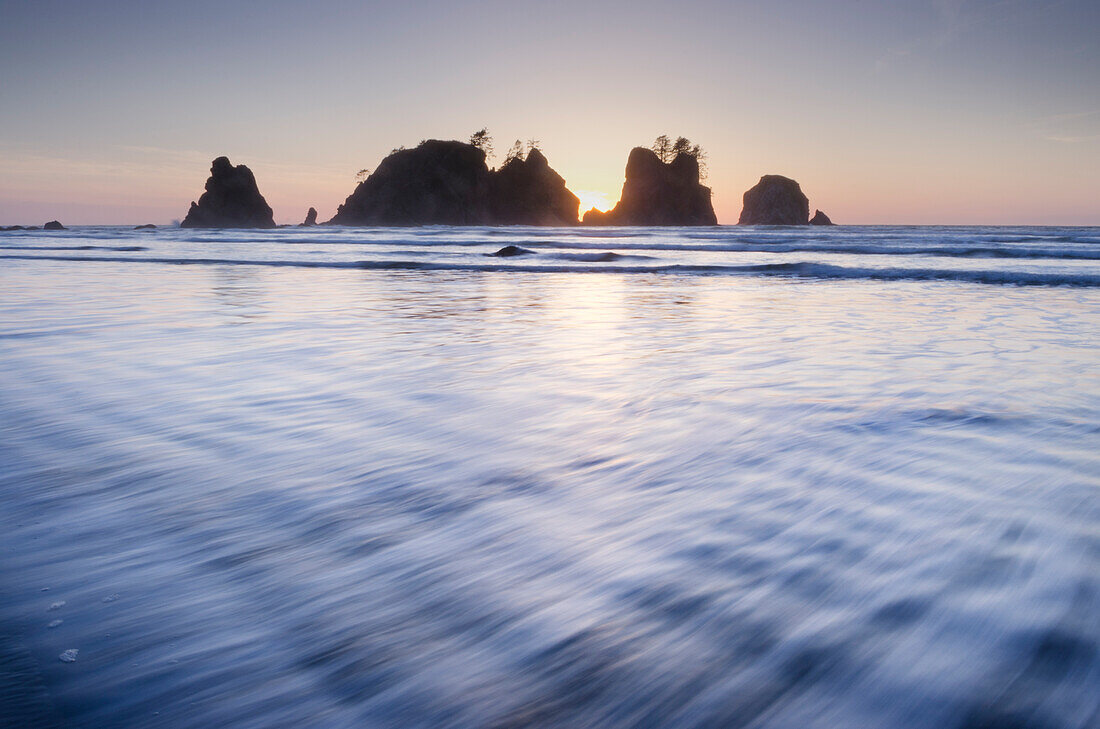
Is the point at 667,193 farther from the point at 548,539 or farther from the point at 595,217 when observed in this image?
the point at 548,539

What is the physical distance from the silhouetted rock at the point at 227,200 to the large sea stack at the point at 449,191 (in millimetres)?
16170

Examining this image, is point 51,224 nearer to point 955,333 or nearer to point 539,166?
point 539,166

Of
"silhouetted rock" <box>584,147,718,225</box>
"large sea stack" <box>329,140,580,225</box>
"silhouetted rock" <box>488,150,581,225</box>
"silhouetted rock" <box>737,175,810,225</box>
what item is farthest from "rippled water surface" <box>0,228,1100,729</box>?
"silhouetted rock" <box>737,175,810,225</box>

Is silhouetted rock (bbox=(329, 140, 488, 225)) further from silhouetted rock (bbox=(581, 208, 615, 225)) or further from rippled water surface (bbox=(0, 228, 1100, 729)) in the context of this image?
rippled water surface (bbox=(0, 228, 1100, 729))

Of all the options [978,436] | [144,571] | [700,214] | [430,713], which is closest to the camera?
[430,713]

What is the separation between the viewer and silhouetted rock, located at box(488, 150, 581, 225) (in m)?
115

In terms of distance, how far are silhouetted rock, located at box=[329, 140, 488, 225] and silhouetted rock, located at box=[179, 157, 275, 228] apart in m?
16.2

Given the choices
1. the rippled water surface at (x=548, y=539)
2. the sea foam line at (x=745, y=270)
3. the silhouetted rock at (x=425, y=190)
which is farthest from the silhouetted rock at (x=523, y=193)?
the rippled water surface at (x=548, y=539)

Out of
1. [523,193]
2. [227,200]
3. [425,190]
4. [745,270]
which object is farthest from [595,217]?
[745,270]

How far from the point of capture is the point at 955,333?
4918mm

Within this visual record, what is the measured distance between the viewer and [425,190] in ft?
355

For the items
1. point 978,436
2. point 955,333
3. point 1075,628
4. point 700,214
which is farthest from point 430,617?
point 700,214

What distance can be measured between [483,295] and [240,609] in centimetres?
677

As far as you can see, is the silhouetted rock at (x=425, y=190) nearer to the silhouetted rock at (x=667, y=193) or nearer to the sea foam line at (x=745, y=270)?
the silhouetted rock at (x=667, y=193)
